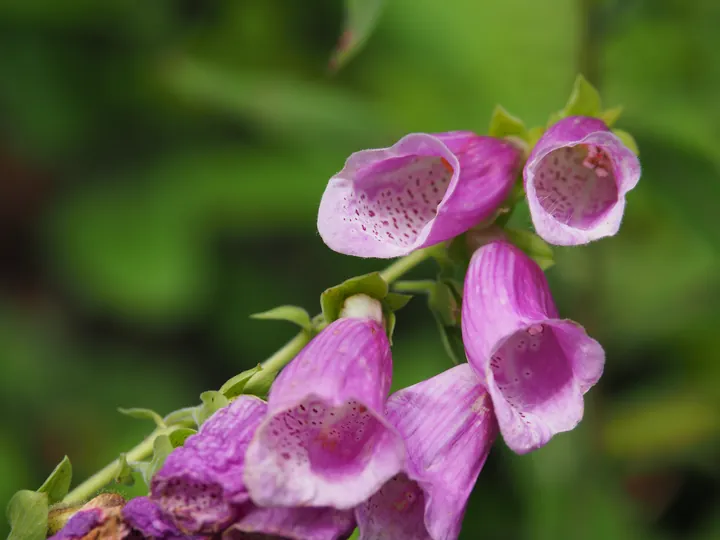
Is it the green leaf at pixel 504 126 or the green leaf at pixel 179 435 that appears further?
the green leaf at pixel 504 126

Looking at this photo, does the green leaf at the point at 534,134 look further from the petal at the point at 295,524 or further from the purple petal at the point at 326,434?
the petal at the point at 295,524

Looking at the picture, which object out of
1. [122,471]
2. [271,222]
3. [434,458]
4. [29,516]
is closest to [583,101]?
[434,458]

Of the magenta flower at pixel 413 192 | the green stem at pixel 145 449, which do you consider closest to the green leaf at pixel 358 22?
the magenta flower at pixel 413 192

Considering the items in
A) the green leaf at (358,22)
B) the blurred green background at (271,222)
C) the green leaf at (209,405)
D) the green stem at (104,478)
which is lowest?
the blurred green background at (271,222)

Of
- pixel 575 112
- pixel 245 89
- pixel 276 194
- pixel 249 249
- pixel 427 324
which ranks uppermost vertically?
pixel 575 112

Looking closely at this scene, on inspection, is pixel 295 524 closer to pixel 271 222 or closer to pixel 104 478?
pixel 104 478

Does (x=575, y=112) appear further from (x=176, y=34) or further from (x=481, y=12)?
(x=176, y=34)

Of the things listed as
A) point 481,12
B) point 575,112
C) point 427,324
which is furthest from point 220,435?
point 481,12
